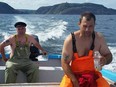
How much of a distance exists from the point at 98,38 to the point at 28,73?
169 centimetres

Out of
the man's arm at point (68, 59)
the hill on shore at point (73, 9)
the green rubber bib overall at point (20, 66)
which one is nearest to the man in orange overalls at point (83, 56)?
the man's arm at point (68, 59)

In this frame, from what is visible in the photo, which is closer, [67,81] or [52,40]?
[67,81]

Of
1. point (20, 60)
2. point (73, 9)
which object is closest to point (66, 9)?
point (73, 9)

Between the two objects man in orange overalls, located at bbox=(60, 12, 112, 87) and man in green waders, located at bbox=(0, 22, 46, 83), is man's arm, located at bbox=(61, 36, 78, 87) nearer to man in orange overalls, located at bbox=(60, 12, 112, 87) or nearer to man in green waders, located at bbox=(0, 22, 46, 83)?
man in orange overalls, located at bbox=(60, 12, 112, 87)

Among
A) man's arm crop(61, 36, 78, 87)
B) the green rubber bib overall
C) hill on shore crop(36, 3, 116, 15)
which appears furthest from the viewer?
hill on shore crop(36, 3, 116, 15)

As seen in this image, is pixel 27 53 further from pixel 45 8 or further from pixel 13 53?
pixel 45 8

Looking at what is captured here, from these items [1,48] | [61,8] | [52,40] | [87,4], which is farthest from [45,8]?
[1,48]

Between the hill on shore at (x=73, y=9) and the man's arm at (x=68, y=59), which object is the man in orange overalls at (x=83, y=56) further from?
the hill on shore at (x=73, y=9)

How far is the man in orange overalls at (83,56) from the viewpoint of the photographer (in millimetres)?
3324

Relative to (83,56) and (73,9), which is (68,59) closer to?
(83,56)

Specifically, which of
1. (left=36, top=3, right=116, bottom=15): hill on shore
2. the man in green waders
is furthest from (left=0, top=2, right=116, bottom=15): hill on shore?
the man in green waders

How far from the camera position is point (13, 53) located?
16.2 feet

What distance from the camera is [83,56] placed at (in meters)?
3.42

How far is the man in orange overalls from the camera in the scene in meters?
3.32
